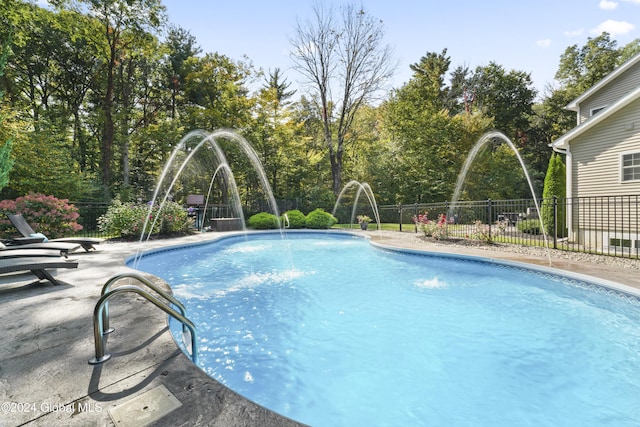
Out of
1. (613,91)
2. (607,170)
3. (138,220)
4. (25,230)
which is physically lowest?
(25,230)

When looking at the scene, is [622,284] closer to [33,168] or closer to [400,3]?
[400,3]

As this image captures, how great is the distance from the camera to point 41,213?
31.3 ft

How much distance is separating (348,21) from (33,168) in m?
20.3

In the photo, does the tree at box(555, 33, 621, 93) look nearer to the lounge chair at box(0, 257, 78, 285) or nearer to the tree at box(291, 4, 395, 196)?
the tree at box(291, 4, 395, 196)

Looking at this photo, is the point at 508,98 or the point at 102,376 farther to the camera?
the point at 508,98

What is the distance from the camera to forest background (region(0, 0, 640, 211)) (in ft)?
54.6

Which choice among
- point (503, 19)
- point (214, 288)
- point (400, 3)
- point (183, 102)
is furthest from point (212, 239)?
point (183, 102)

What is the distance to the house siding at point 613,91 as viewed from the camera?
11.9 meters

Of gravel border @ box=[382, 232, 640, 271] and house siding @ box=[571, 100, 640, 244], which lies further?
house siding @ box=[571, 100, 640, 244]

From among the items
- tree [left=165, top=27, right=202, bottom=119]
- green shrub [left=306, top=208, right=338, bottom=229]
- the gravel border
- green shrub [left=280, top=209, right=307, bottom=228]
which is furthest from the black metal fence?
tree [left=165, top=27, right=202, bottom=119]

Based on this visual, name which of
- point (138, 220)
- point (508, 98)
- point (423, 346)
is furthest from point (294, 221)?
point (508, 98)

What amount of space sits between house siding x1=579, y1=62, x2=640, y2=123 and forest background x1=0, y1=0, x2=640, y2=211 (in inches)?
385

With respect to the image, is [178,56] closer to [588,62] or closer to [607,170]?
[607,170]

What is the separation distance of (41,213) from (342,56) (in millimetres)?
19547
